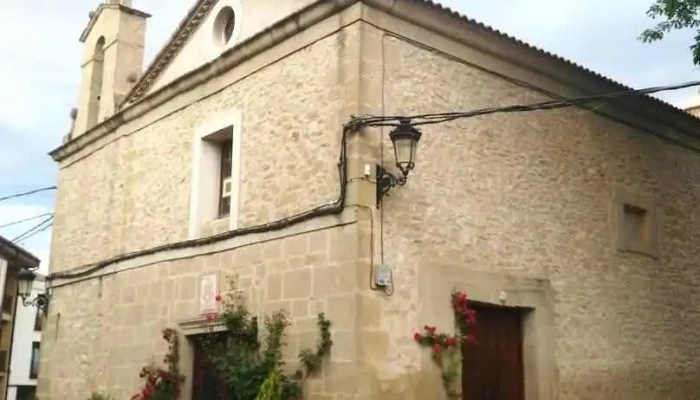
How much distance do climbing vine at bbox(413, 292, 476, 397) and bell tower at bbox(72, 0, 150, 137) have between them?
6.52 meters

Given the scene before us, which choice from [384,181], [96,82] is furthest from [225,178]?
[96,82]

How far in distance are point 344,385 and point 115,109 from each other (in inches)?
259

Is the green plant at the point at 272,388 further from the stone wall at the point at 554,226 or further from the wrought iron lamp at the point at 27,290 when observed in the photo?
the wrought iron lamp at the point at 27,290

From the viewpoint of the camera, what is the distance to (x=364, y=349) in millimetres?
7453

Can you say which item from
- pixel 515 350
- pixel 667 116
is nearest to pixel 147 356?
pixel 515 350

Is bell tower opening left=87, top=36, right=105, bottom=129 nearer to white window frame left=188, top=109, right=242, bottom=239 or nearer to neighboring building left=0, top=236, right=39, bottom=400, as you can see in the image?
white window frame left=188, top=109, right=242, bottom=239

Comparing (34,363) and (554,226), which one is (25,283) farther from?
(34,363)

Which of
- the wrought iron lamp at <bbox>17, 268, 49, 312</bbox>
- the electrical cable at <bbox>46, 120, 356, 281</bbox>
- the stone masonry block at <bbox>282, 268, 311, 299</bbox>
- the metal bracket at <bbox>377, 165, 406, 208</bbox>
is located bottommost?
the stone masonry block at <bbox>282, 268, 311, 299</bbox>

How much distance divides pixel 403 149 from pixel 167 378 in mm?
4072

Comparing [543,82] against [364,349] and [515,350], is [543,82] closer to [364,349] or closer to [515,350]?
[515,350]

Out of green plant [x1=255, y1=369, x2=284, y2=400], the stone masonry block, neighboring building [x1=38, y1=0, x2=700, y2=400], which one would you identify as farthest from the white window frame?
green plant [x1=255, y1=369, x2=284, y2=400]

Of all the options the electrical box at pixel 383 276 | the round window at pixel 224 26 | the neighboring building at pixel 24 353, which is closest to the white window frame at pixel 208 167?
the round window at pixel 224 26

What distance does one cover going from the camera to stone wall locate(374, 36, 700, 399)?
8.21 meters

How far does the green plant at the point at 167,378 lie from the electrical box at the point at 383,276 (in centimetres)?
313
